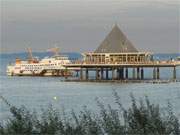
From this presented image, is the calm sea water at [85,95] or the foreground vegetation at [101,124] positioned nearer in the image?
the foreground vegetation at [101,124]

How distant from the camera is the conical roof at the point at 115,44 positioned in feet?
331

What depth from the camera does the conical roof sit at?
3968 inches

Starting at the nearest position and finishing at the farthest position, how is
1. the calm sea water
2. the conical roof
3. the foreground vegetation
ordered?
the foreground vegetation, the calm sea water, the conical roof

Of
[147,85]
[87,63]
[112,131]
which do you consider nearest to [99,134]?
[112,131]

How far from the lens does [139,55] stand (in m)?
98.8

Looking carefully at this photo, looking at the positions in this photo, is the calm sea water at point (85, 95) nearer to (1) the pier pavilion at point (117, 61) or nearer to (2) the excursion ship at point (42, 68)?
(1) the pier pavilion at point (117, 61)

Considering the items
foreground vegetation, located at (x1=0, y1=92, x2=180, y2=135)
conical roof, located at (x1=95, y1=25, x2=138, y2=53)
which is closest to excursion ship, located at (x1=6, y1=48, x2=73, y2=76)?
conical roof, located at (x1=95, y1=25, x2=138, y2=53)

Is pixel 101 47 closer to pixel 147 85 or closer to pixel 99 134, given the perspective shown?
pixel 147 85

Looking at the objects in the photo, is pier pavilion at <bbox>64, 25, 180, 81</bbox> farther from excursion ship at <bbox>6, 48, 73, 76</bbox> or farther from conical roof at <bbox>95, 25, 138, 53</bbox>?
excursion ship at <bbox>6, 48, 73, 76</bbox>

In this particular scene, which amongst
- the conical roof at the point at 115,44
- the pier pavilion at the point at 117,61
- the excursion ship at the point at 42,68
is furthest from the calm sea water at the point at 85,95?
the excursion ship at the point at 42,68

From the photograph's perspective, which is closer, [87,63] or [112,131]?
[112,131]

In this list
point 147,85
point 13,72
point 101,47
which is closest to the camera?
point 147,85

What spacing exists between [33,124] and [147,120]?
2235mm

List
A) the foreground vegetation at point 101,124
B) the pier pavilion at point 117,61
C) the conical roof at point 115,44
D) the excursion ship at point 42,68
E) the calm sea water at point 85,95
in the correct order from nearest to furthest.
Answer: the foreground vegetation at point 101,124
the calm sea water at point 85,95
the pier pavilion at point 117,61
the conical roof at point 115,44
the excursion ship at point 42,68
